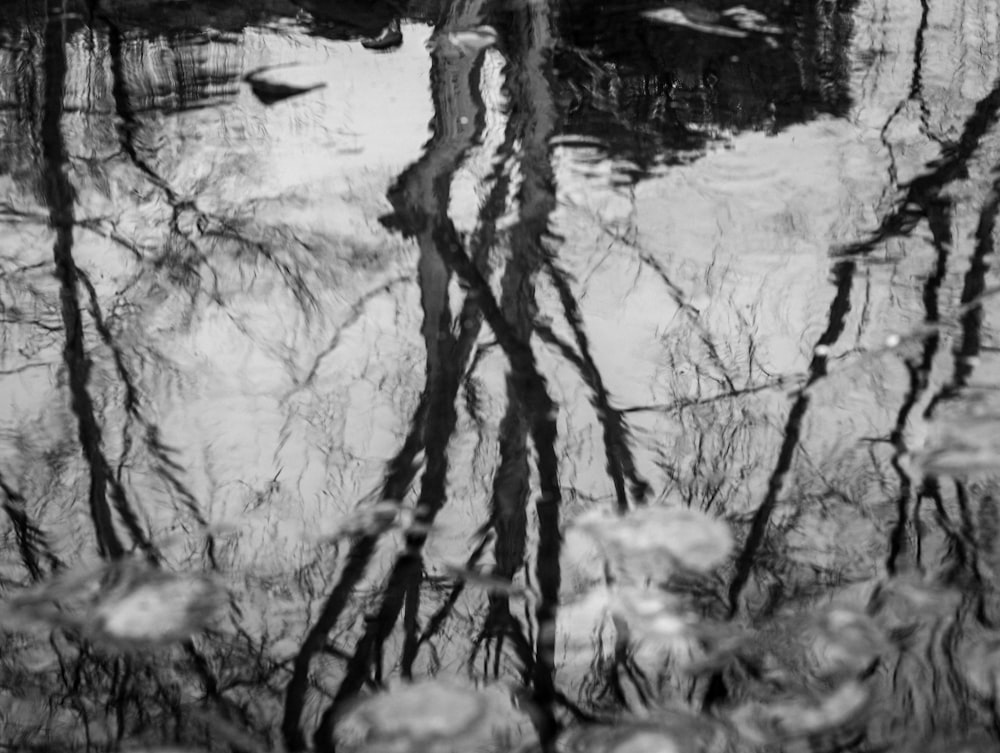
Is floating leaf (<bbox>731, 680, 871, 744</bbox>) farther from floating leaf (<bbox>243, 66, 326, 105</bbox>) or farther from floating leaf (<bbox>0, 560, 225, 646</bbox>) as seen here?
floating leaf (<bbox>243, 66, 326, 105</bbox>)

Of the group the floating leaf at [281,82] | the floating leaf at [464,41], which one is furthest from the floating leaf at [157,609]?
the floating leaf at [464,41]

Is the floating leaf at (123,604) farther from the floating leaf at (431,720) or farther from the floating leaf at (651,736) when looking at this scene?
the floating leaf at (651,736)

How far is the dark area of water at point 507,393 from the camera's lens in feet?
4.19

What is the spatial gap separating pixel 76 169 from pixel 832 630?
1.99m

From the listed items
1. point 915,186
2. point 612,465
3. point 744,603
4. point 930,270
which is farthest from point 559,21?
point 744,603

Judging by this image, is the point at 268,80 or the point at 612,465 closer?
the point at 612,465

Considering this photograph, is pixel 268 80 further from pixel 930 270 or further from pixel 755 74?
pixel 930 270

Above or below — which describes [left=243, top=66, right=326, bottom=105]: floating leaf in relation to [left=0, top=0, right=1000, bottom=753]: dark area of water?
above

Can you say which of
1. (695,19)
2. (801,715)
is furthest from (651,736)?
(695,19)

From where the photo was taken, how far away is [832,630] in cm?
130

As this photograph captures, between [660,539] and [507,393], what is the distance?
41 cm

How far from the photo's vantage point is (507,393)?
5.70 feet

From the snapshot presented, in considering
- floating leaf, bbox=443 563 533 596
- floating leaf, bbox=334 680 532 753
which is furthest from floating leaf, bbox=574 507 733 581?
floating leaf, bbox=334 680 532 753

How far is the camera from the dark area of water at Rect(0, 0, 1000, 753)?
4.19ft
